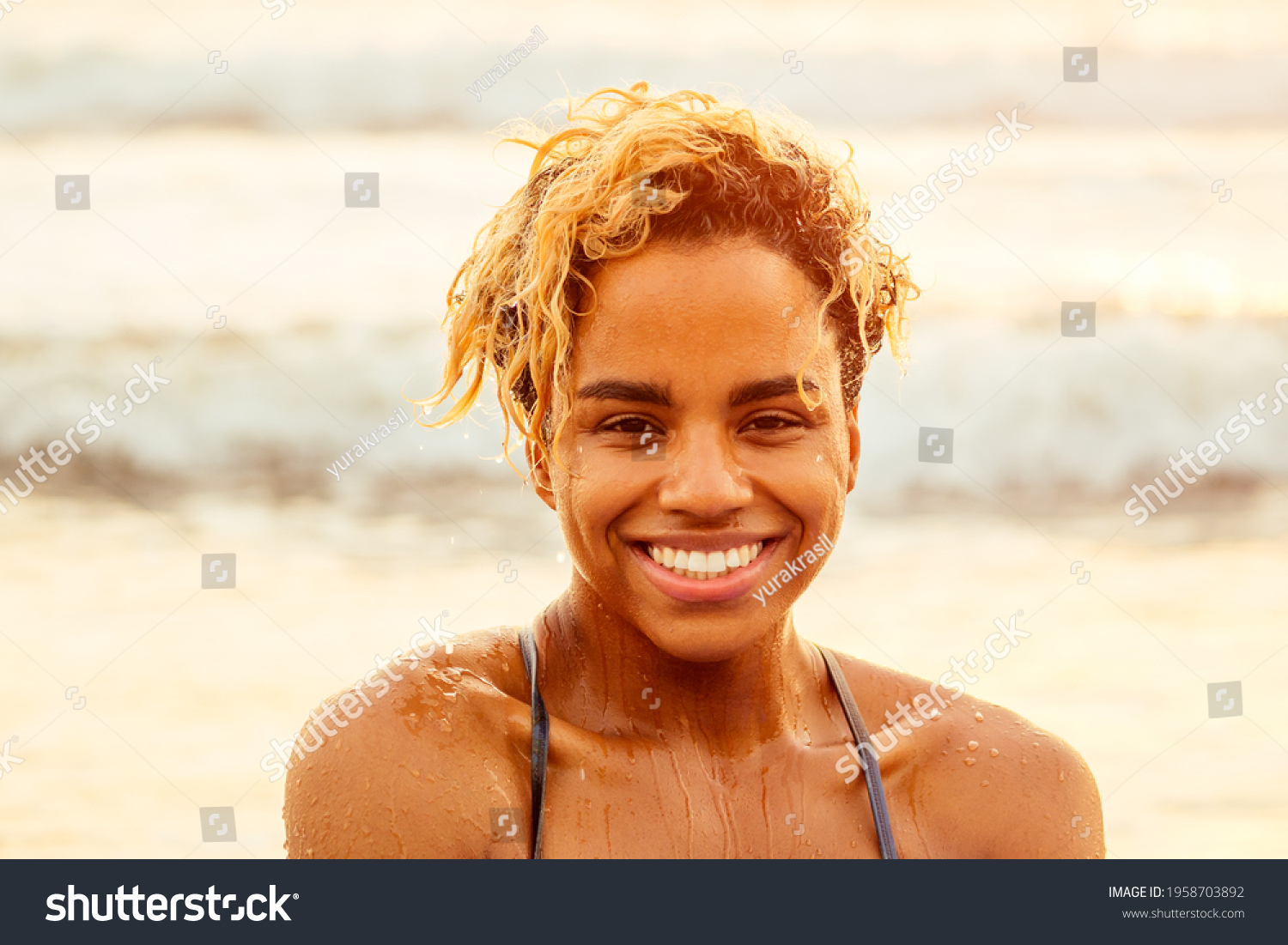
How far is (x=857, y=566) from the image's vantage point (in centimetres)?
1043

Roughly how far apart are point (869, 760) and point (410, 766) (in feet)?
3.75

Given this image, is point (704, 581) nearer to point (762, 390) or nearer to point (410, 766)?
point (762, 390)

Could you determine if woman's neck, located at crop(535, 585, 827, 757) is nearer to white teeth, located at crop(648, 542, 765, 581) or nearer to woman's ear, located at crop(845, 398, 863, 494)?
white teeth, located at crop(648, 542, 765, 581)

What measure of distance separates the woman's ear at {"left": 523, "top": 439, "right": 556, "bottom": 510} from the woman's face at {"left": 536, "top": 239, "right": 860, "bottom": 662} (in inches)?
6.0

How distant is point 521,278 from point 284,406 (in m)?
9.43

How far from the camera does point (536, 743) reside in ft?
10.2

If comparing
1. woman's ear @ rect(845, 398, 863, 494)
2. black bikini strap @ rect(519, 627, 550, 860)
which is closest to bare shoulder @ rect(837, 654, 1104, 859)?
woman's ear @ rect(845, 398, 863, 494)

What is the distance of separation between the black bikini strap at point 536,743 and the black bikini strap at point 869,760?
80cm

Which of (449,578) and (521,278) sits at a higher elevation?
(449,578)

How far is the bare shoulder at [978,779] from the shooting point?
335 centimetres

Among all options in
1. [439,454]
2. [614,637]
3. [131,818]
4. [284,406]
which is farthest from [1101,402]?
[614,637]

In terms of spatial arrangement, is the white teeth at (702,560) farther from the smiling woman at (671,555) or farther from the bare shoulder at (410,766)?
the bare shoulder at (410,766)

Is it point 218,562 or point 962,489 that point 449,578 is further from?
point 962,489

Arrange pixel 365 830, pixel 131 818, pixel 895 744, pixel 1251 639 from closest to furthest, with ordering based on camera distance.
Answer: pixel 365 830
pixel 895 744
pixel 131 818
pixel 1251 639
